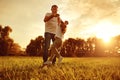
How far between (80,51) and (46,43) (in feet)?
211

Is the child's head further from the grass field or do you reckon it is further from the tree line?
A: the tree line

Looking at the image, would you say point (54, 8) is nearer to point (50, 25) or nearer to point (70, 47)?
point (50, 25)

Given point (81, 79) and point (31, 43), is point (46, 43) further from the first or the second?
point (31, 43)

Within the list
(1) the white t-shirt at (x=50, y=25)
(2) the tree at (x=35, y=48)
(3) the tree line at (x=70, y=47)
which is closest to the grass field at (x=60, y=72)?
(1) the white t-shirt at (x=50, y=25)

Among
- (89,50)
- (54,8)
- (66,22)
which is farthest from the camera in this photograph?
(89,50)

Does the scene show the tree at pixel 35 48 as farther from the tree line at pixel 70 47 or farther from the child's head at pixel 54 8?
the child's head at pixel 54 8

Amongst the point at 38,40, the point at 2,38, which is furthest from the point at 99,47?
the point at 2,38

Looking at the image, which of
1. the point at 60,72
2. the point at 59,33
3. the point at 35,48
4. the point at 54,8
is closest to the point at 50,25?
the point at 54,8

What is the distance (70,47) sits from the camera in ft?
241

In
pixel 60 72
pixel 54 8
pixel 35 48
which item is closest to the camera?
pixel 60 72

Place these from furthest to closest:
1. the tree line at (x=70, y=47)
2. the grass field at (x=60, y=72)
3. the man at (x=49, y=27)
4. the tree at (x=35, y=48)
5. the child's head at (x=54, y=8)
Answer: the tree at (x=35, y=48)
the tree line at (x=70, y=47)
the man at (x=49, y=27)
the child's head at (x=54, y=8)
the grass field at (x=60, y=72)

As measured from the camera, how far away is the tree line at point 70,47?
58131mm

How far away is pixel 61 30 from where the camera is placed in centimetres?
1022

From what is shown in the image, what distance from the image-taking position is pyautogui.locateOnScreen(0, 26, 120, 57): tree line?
58.1 metres
